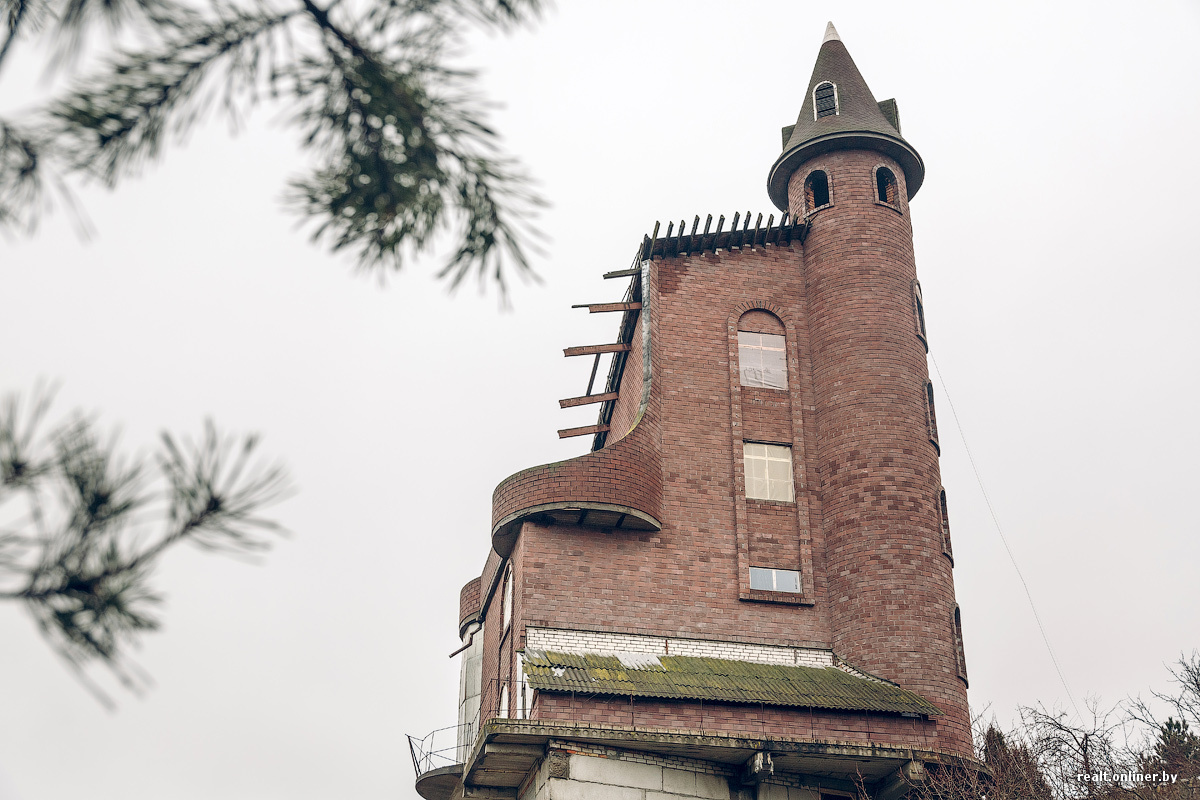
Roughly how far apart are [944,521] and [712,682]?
20.2 feet

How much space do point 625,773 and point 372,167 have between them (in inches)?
543

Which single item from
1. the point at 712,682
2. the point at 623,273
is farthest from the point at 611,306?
the point at 712,682

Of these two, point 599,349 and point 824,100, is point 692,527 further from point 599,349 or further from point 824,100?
point 824,100

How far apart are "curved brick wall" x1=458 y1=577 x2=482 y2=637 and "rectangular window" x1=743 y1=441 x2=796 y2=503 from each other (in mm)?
8227

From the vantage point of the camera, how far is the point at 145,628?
8.82 feet

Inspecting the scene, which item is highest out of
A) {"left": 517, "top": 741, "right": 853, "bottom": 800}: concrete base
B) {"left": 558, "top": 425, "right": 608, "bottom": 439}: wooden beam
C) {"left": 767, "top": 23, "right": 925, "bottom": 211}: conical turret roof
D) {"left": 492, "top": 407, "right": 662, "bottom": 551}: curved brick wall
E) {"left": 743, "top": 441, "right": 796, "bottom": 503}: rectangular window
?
{"left": 767, "top": 23, "right": 925, "bottom": 211}: conical turret roof

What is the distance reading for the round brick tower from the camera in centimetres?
1869

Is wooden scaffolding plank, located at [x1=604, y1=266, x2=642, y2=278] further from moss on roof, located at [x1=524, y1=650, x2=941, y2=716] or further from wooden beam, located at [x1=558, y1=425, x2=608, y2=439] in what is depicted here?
Result: moss on roof, located at [x1=524, y1=650, x2=941, y2=716]

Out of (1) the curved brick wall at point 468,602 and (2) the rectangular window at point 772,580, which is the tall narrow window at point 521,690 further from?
(1) the curved brick wall at point 468,602

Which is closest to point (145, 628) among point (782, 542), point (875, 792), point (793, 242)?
point (875, 792)

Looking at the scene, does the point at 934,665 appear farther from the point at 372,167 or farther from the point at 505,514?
the point at 372,167

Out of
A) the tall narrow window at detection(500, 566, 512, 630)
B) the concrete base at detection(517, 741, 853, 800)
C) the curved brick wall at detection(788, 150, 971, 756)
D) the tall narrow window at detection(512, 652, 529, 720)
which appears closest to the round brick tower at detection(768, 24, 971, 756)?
the curved brick wall at detection(788, 150, 971, 756)

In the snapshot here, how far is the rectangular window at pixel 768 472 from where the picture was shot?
67.3ft

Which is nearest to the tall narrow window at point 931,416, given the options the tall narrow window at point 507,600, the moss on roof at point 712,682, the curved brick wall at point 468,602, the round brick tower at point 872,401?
the round brick tower at point 872,401
